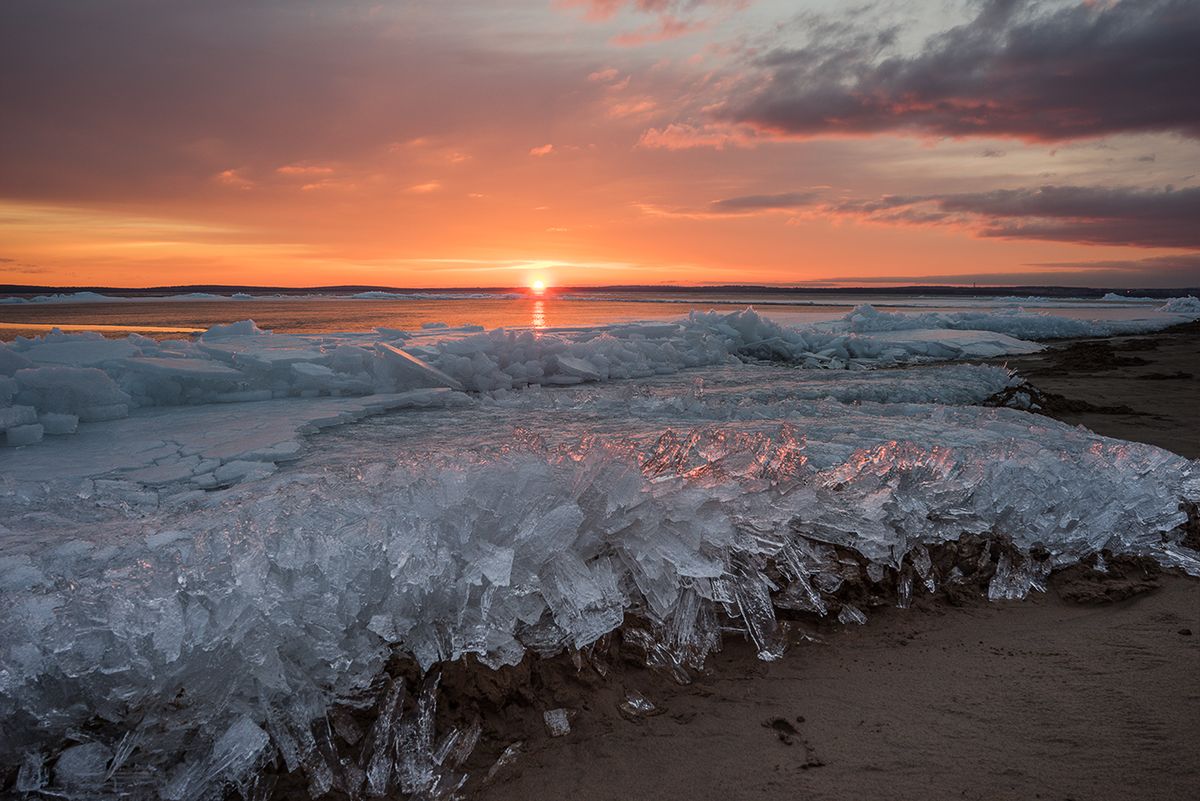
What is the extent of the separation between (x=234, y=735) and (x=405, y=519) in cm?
63

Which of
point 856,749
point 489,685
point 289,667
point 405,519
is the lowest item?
point 856,749

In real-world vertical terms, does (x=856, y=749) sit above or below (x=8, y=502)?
below

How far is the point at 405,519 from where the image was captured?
183 centimetres

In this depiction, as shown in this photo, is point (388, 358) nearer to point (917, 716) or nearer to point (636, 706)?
point (636, 706)

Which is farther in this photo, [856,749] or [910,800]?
[856,749]

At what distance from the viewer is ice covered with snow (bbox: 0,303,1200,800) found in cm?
138

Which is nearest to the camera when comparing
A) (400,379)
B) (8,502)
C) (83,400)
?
(8,502)

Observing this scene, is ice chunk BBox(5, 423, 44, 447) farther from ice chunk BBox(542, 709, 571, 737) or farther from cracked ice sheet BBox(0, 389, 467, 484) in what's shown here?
ice chunk BBox(542, 709, 571, 737)

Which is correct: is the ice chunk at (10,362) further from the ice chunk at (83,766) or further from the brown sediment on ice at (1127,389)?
the brown sediment on ice at (1127,389)

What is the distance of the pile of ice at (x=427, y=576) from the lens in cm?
137

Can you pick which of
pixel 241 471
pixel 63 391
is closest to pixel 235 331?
pixel 63 391

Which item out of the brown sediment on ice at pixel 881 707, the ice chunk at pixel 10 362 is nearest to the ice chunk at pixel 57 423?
the ice chunk at pixel 10 362

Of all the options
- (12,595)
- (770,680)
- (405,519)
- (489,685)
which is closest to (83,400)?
(12,595)

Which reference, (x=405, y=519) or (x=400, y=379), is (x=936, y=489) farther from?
(x=400, y=379)
